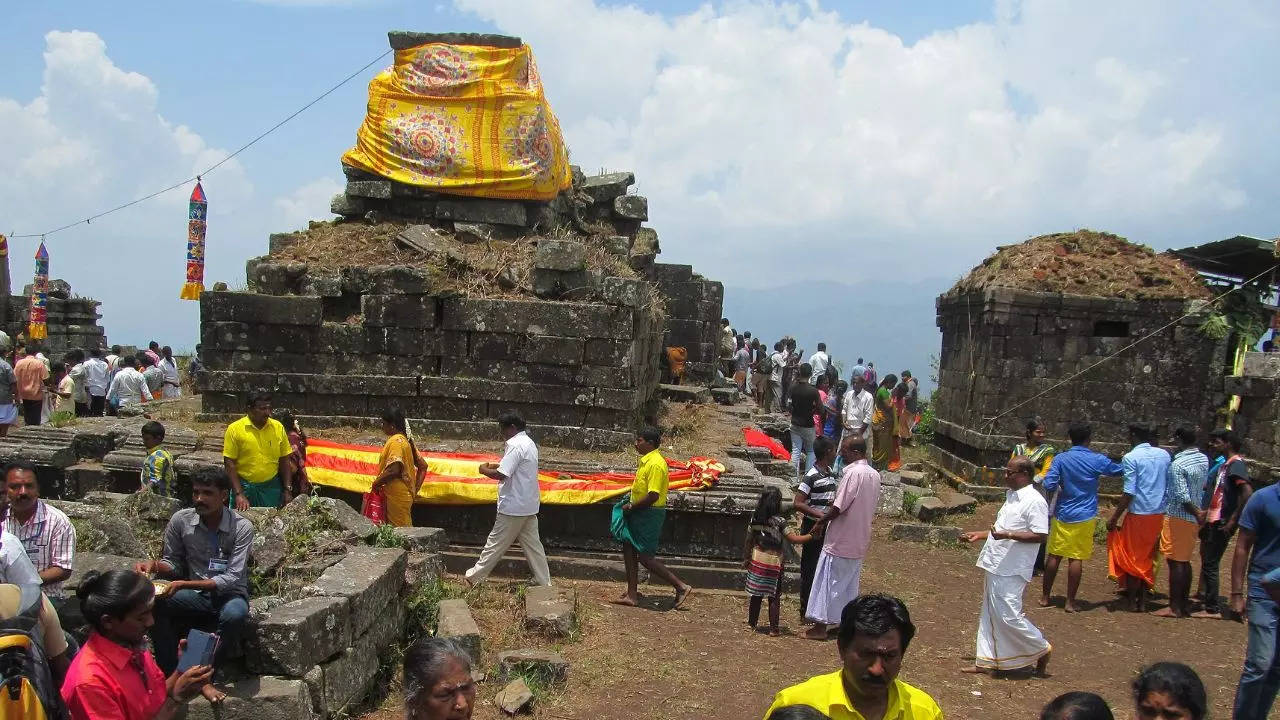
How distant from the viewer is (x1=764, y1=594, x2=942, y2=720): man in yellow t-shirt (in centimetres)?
321

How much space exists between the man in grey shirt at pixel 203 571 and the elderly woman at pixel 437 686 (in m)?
2.30

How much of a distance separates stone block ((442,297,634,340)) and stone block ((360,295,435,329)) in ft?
0.68

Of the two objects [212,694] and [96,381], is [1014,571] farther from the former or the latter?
[96,381]

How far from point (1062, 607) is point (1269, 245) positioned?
7.45 m

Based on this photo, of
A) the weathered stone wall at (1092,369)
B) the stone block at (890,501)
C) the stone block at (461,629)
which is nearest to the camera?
the stone block at (461,629)

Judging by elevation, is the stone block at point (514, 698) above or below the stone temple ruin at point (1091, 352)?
below

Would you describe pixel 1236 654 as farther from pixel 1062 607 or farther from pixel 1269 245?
pixel 1269 245

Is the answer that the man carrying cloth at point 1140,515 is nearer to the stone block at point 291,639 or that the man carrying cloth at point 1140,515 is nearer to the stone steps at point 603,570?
the stone steps at point 603,570

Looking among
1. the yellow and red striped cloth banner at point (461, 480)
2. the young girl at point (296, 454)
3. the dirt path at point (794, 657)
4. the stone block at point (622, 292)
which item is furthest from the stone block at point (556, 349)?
the young girl at point (296, 454)

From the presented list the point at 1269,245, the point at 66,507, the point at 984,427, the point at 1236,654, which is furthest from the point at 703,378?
the point at 66,507

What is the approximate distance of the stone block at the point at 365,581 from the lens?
593 centimetres

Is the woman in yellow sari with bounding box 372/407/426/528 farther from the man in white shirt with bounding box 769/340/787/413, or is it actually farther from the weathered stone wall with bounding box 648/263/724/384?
the man in white shirt with bounding box 769/340/787/413

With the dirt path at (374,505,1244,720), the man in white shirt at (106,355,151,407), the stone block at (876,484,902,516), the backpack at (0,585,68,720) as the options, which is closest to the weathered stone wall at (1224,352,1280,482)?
the dirt path at (374,505,1244,720)

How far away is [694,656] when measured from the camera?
743 cm
